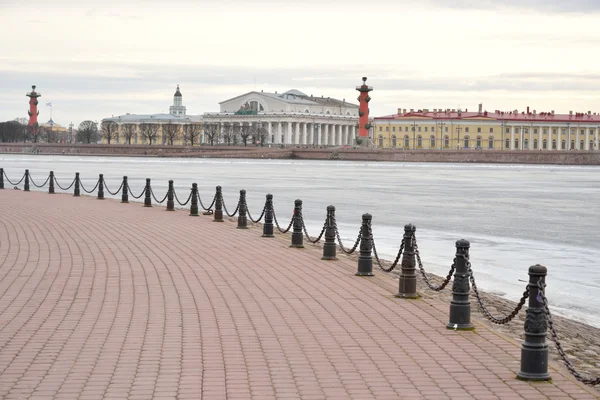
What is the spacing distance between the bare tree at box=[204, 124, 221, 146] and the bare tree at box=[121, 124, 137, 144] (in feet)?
49.8

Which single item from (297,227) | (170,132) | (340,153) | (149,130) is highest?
(149,130)

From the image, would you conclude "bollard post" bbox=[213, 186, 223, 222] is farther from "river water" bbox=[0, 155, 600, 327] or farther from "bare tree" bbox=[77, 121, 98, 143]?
"bare tree" bbox=[77, 121, 98, 143]

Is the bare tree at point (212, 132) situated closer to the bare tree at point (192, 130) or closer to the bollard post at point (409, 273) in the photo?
the bare tree at point (192, 130)

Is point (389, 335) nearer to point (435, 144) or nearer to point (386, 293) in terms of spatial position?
point (386, 293)

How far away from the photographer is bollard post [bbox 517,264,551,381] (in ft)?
21.7

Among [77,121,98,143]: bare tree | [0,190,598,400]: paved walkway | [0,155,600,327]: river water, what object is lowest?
[0,155,600,327]: river water

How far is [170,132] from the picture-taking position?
510ft

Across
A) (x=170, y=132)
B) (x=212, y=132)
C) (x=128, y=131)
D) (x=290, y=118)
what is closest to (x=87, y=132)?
(x=128, y=131)

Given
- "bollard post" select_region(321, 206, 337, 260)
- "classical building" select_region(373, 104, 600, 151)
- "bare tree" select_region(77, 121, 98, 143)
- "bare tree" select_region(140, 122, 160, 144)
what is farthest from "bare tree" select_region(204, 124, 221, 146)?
"bollard post" select_region(321, 206, 337, 260)

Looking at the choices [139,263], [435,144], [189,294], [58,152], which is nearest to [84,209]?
[139,263]

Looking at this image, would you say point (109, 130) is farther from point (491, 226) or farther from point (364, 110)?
point (491, 226)

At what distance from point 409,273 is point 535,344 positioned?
351cm

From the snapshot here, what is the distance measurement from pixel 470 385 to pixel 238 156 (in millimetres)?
114027

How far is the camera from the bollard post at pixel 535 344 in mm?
6621
